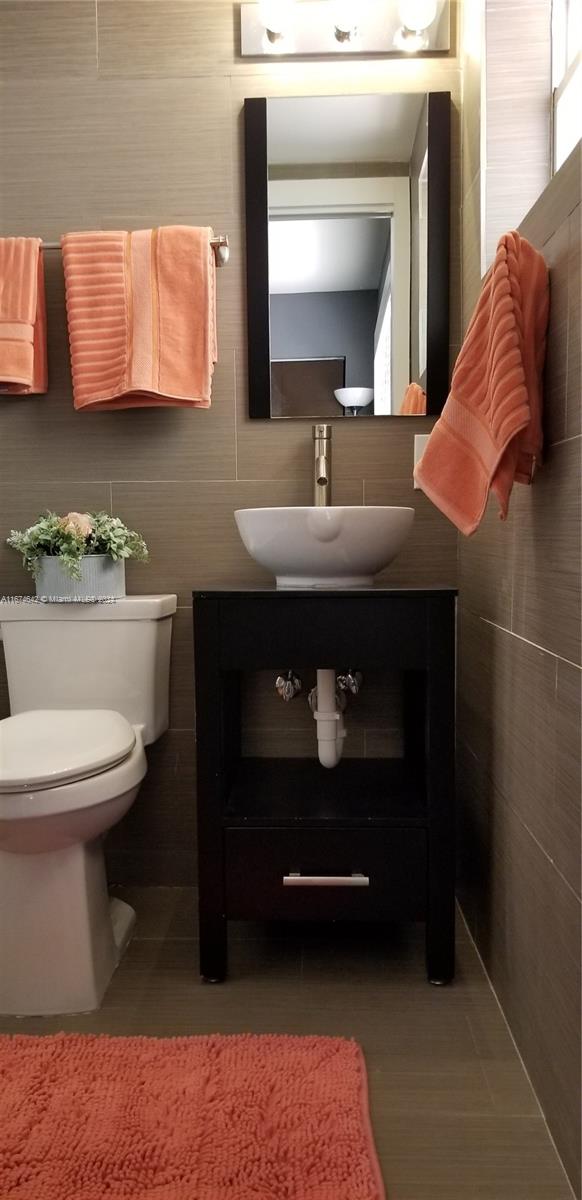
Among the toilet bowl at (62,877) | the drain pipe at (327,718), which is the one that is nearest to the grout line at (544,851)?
the drain pipe at (327,718)

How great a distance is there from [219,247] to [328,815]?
121 centimetres

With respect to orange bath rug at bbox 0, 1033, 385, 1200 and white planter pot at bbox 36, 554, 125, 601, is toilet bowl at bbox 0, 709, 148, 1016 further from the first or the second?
white planter pot at bbox 36, 554, 125, 601

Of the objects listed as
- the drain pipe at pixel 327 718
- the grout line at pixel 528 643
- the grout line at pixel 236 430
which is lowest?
the drain pipe at pixel 327 718

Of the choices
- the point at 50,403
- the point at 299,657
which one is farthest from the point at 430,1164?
the point at 50,403

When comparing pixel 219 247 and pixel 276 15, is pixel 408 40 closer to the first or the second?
pixel 276 15

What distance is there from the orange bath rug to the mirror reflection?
4.28 feet

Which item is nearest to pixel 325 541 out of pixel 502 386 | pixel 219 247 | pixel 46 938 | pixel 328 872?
pixel 502 386

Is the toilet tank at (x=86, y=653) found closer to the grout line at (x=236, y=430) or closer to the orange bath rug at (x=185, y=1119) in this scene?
the grout line at (x=236, y=430)

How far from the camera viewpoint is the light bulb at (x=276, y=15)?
1799 mm

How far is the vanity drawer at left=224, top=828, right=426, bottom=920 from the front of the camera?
1514 mm

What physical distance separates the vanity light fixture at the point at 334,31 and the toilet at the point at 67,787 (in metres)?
1.27

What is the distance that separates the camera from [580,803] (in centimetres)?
98

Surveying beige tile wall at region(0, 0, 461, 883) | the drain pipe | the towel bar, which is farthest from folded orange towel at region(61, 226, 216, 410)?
the drain pipe

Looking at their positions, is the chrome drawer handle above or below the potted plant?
below
